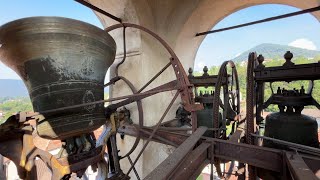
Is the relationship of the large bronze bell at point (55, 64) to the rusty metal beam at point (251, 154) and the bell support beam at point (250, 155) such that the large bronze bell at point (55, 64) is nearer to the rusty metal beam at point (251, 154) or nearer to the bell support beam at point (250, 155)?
the bell support beam at point (250, 155)

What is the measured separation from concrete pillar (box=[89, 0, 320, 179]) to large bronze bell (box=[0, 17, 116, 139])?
1.20m

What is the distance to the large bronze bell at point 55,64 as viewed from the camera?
1150 mm

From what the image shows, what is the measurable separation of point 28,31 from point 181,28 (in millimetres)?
2371

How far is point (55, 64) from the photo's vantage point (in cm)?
122

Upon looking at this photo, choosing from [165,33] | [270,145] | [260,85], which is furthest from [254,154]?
[165,33]

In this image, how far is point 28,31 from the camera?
1130 millimetres

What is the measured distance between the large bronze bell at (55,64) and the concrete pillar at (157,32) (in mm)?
1200

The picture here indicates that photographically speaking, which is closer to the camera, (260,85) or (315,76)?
(315,76)

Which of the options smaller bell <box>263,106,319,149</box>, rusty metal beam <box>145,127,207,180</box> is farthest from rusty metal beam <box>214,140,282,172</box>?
rusty metal beam <box>145,127,207,180</box>

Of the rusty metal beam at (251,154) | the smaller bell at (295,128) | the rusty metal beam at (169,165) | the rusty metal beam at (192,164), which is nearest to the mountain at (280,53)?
the smaller bell at (295,128)

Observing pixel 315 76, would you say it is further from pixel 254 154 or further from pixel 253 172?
pixel 253 172

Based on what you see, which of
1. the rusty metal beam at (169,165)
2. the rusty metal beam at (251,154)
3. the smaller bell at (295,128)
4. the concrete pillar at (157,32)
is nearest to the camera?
the rusty metal beam at (169,165)

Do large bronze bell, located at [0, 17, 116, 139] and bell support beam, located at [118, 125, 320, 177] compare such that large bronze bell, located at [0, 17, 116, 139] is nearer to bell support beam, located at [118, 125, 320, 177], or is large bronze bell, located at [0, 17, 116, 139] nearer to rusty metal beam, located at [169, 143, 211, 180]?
rusty metal beam, located at [169, 143, 211, 180]

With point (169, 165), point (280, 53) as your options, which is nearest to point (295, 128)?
point (169, 165)
